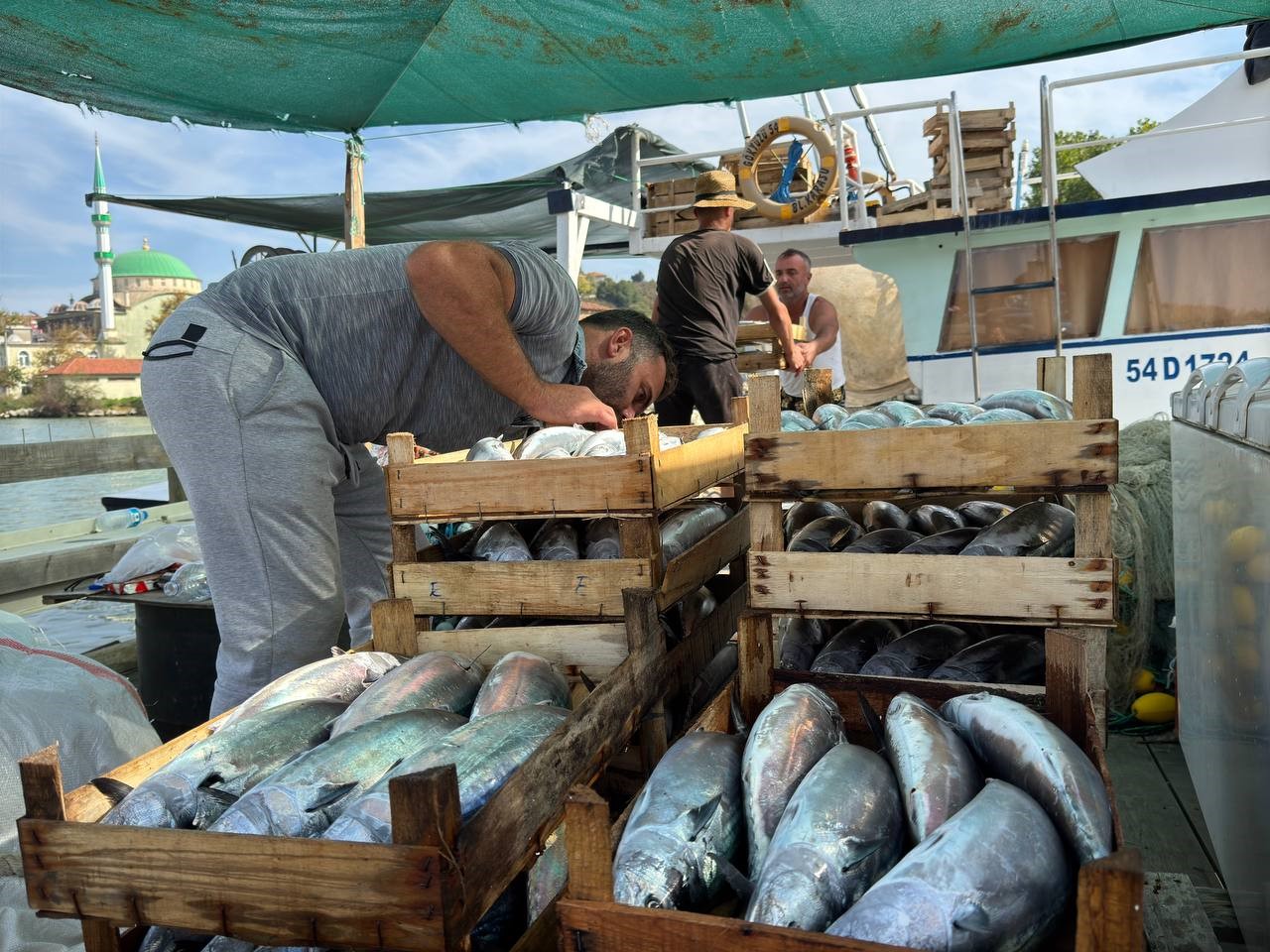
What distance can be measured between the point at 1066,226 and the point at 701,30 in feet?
14.0

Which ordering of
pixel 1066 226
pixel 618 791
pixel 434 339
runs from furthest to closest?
pixel 1066 226 < pixel 434 339 < pixel 618 791

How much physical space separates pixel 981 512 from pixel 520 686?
159cm

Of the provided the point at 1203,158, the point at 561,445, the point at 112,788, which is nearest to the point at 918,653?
the point at 561,445

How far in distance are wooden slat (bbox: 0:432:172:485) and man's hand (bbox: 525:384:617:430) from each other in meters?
8.58

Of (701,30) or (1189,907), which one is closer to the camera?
(1189,907)

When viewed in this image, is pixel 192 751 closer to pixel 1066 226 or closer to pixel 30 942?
pixel 30 942

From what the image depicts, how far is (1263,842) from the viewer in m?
1.95

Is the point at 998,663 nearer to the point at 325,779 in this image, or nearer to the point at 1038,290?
the point at 325,779

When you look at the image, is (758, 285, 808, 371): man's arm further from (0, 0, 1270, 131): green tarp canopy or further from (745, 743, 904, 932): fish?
(745, 743, 904, 932): fish

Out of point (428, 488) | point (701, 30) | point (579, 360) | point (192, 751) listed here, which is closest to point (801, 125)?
point (701, 30)

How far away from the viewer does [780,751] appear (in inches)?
68.1

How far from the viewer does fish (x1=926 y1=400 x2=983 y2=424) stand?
2807 millimetres

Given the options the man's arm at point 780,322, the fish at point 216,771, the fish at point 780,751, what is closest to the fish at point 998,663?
the fish at point 780,751

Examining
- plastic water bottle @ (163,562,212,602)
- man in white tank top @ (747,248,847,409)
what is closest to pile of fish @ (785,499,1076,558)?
plastic water bottle @ (163,562,212,602)
